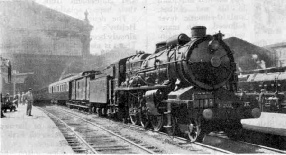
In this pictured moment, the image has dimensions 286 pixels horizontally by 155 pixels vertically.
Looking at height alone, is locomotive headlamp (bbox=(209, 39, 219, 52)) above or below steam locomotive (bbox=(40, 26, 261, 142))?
above

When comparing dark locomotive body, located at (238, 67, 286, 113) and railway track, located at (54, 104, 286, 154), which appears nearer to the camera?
railway track, located at (54, 104, 286, 154)

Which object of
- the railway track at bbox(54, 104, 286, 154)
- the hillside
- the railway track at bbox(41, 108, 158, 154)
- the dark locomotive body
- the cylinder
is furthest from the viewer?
the hillside

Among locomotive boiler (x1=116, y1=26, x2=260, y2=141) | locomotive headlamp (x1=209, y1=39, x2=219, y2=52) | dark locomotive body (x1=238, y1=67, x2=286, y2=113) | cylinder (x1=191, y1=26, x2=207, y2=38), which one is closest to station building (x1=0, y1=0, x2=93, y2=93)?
dark locomotive body (x1=238, y1=67, x2=286, y2=113)

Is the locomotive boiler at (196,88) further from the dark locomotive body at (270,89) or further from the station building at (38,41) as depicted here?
the station building at (38,41)

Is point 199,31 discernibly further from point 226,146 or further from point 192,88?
point 226,146

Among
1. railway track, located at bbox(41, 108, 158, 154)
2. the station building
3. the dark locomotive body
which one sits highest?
the station building

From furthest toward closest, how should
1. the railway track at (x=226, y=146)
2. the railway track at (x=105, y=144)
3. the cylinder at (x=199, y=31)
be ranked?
the cylinder at (x=199, y=31) < the railway track at (x=105, y=144) < the railway track at (x=226, y=146)

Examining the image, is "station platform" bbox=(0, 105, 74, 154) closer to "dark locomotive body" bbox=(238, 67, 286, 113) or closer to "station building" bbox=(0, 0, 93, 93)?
"dark locomotive body" bbox=(238, 67, 286, 113)

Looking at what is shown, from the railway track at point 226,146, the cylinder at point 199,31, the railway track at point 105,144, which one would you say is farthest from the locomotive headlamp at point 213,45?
the railway track at point 105,144

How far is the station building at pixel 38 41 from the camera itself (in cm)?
5406

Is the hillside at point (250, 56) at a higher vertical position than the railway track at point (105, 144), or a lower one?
higher

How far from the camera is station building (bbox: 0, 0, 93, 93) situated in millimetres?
54062

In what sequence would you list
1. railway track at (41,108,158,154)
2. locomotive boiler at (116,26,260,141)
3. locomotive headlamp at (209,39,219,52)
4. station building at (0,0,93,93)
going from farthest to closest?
station building at (0,0,93,93), locomotive headlamp at (209,39,219,52), locomotive boiler at (116,26,260,141), railway track at (41,108,158,154)

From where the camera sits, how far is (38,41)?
186 feet
